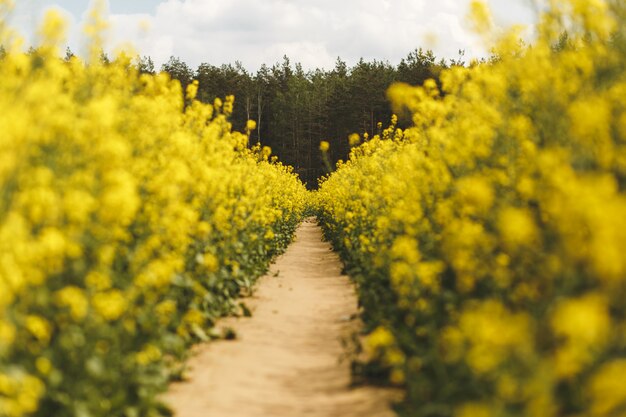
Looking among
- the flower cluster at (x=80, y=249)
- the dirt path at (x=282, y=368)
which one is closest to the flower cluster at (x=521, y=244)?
the dirt path at (x=282, y=368)

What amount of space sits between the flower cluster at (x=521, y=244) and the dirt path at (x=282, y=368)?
0.59 meters

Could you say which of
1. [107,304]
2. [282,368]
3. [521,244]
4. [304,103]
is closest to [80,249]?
[107,304]

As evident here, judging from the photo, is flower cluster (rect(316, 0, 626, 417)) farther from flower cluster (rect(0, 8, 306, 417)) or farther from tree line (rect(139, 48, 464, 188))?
tree line (rect(139, 48, 464, 188))

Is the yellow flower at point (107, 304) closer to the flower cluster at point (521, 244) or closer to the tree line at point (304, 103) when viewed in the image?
the flower cluster at point (521, 244)

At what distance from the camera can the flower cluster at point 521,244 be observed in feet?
10.9

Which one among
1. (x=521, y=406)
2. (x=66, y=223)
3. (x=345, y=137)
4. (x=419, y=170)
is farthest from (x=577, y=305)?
(x=345, y=137)

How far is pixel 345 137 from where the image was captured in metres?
69.1

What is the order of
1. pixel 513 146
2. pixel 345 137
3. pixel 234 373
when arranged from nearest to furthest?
pixel 513 146 → pixel 234 373 → pixel 345 137

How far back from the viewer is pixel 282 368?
7406 mm

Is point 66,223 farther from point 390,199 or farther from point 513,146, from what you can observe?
point 390,199

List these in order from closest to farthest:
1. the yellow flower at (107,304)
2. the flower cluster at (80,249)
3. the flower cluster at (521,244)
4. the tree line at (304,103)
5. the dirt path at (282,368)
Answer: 1. the flower cluster at (521,244)
2. the flower cluster at (80,249)
3. the yellow flower at (107,304)
4. the dirt path at (282,368)
5. the tree line at (304,103)

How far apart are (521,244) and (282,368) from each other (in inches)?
136

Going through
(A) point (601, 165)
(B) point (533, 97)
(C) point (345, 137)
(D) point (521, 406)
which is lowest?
(D) point (521, 406)

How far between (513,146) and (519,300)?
199cm
